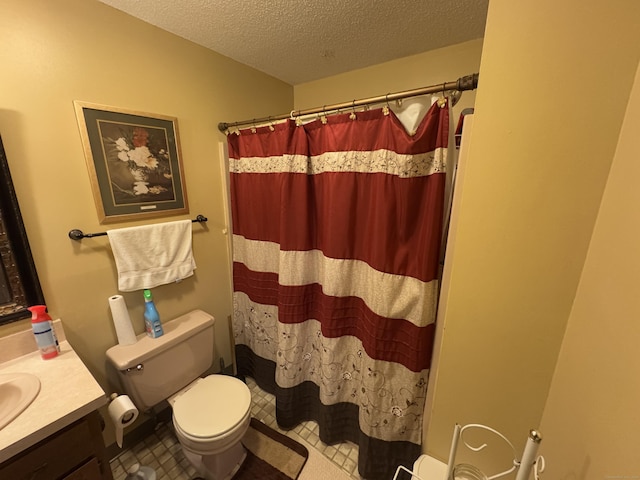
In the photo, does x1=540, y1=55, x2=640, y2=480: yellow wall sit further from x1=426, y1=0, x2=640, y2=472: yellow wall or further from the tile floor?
the tile floor

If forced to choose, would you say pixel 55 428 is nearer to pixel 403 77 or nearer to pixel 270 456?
pixel 270 456

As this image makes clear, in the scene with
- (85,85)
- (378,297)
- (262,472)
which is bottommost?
(262,472)

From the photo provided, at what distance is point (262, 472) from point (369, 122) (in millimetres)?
1937

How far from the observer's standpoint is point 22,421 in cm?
80

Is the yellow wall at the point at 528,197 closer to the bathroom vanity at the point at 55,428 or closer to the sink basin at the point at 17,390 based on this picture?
the bathroom vanity at the point at 55,428

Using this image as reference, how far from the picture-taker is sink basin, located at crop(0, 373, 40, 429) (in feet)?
2.85

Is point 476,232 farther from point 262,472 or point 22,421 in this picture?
point 262,472

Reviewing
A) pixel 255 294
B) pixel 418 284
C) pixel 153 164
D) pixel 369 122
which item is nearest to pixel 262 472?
pixel 255 294

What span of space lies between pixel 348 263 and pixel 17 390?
1.40 metres

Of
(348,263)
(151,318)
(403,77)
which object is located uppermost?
(403,77)

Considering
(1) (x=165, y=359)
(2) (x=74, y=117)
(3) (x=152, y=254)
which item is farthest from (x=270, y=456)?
(2) (x=74, y=117)

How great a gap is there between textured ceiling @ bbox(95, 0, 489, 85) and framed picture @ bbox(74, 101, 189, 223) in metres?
0.47

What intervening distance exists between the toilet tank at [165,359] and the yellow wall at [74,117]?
0.43 feet

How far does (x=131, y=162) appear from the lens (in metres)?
1.30
